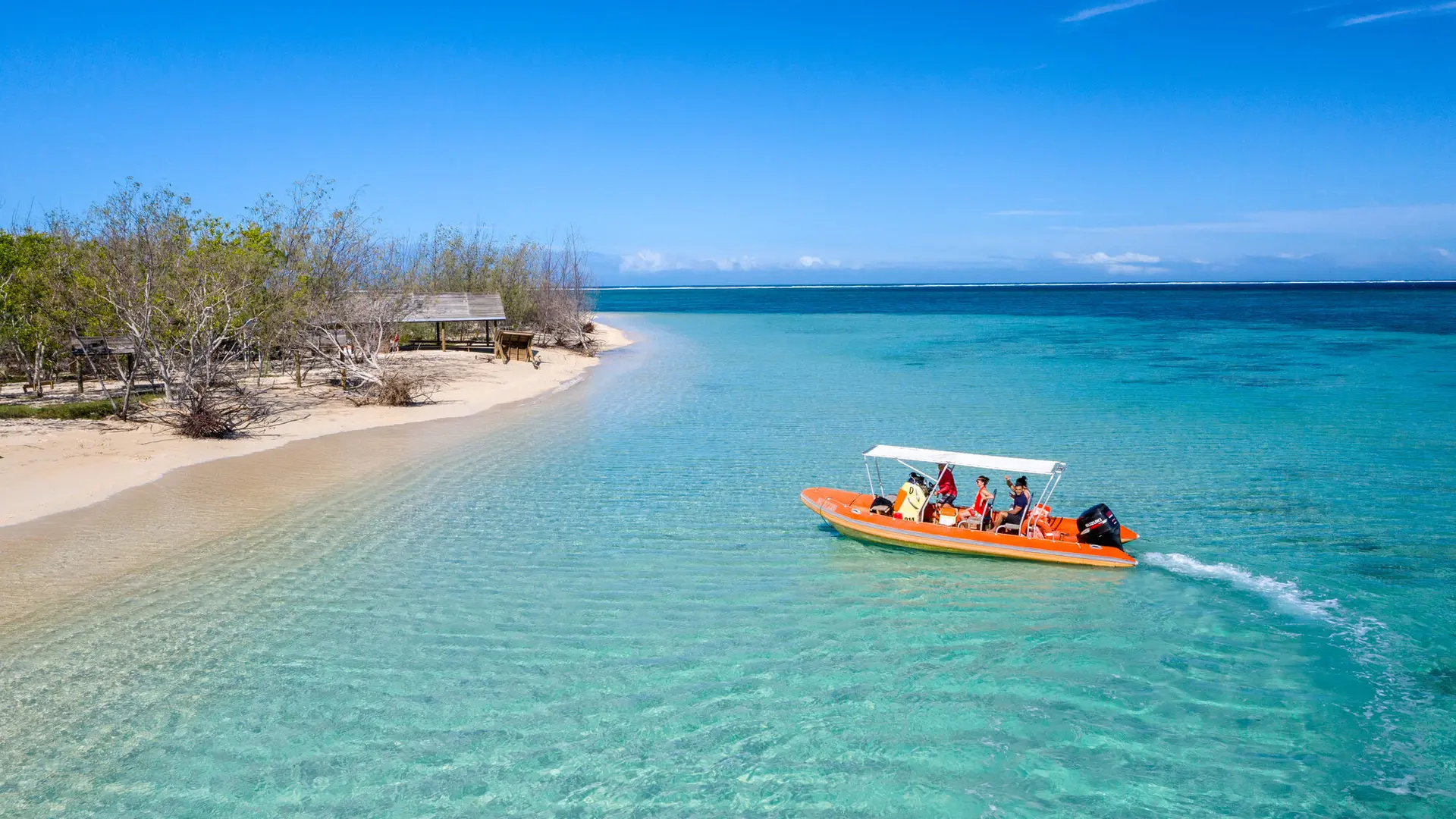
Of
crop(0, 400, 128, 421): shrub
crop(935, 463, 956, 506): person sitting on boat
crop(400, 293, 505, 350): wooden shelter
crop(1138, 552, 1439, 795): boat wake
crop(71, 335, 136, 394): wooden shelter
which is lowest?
crop(1138, 552, 1439, 795): boat wake

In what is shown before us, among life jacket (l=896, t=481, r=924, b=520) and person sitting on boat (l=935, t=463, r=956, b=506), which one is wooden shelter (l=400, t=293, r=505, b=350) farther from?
life jacket (l=896, t=481, r=924, b=520)

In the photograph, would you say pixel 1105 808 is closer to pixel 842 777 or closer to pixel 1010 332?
pixel 842 777

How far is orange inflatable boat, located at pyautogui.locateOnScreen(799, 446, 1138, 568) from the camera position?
1224 cm

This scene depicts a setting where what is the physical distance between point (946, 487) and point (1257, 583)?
4189 mm

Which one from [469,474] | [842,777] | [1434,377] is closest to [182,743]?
[842,777]

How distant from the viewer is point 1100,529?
1222 centimetres

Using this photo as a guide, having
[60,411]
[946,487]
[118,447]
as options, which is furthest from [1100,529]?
[60,411]

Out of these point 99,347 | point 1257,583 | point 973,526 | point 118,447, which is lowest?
point 1257,583

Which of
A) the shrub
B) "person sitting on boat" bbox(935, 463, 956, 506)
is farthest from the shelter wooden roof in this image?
"person sitting on boat" bbox(935, 463, 956, 506)

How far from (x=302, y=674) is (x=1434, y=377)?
36.9m

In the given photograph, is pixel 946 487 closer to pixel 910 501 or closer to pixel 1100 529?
pixel 910 501

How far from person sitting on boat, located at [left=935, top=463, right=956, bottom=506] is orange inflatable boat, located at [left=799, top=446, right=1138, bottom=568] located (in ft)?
0.09

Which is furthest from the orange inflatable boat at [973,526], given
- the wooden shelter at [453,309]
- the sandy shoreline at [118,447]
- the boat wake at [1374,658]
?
the wooden shelter at [453,309]

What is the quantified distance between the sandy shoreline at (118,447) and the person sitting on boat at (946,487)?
1340 centimetres
